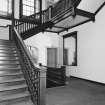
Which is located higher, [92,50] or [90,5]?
[90,5]

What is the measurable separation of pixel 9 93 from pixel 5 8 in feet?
20.5

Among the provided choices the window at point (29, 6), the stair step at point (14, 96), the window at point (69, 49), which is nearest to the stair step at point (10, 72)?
the stair step at point (14, 96)

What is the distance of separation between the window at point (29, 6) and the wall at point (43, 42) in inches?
76.9

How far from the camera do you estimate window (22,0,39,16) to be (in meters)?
8.16

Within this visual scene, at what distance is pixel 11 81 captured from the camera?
3.22 metres

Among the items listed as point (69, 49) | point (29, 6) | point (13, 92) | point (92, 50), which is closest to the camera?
point (13, 92)

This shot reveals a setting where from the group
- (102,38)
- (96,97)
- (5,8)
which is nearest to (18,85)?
(96,97)

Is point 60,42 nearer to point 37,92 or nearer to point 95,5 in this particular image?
point 95,5

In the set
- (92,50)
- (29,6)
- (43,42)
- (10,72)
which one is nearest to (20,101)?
(10,72)

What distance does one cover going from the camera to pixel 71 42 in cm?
793

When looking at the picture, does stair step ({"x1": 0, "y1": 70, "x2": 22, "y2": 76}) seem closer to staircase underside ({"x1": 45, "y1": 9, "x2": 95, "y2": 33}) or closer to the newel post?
the newel post

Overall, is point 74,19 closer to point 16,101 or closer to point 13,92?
point 13,92

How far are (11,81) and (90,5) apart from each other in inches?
193

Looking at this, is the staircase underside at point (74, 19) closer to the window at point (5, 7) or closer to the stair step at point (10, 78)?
the window at point (5, 7)
